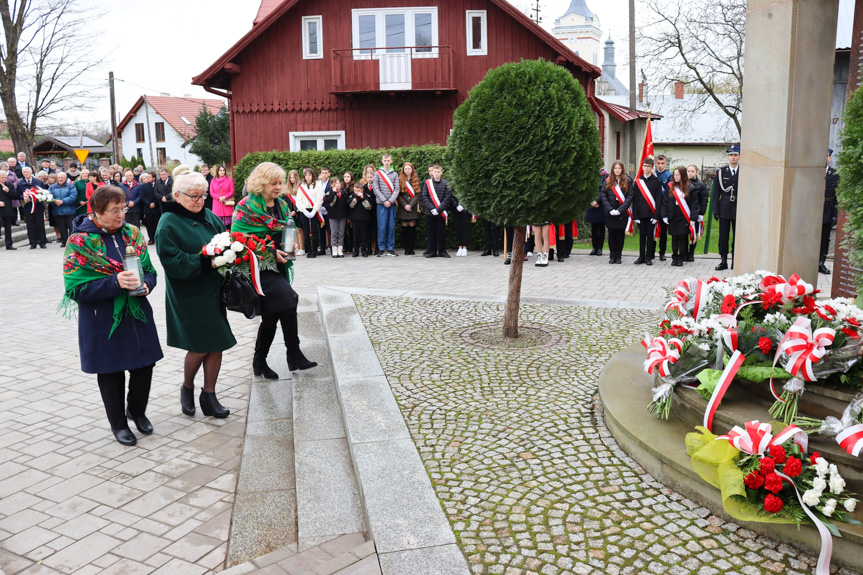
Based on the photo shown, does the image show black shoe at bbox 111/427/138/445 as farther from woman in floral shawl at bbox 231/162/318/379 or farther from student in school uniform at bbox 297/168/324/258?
student in school uniform at bbox 297/168/324/258

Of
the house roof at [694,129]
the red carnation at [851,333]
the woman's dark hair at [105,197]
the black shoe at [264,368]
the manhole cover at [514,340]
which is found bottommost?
the black shoe at [264,368]

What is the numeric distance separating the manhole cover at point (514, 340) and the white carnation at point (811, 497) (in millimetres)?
3794

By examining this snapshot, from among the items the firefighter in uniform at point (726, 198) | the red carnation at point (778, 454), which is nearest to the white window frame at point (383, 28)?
the firefighter in uniform at point (726, 198)

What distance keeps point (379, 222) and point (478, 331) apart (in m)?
8.62

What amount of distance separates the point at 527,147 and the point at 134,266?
3.53 meters

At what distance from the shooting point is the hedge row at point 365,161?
658 inches

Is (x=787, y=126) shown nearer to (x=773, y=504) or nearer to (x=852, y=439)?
(x=852, y=439)

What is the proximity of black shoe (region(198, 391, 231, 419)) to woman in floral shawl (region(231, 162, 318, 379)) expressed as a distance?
790mm

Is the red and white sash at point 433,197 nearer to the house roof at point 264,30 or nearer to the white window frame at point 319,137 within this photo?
the house roof at point 264,30

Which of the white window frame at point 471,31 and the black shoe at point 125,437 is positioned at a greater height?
the white window frame at point 471,31

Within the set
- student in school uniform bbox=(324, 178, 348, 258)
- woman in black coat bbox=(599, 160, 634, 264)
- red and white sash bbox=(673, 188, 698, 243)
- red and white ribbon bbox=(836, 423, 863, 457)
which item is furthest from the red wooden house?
red and white ribbon bbox=(836, 423, 863, 457)

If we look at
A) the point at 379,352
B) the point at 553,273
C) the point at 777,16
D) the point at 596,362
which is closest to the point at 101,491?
the point at 379,352

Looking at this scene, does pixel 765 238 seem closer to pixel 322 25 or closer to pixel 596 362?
pixel 596 362

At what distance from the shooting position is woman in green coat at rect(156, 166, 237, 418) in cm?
534
